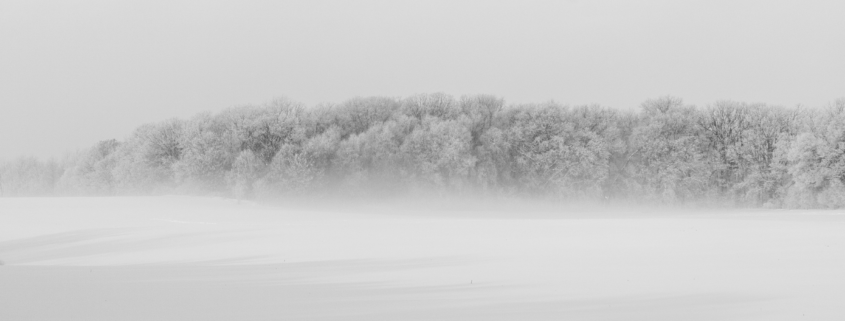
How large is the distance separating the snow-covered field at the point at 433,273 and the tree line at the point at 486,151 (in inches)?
1006

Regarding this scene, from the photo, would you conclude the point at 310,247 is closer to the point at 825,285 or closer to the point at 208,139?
the point at 825,285

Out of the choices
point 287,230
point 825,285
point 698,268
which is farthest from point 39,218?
point 825,285

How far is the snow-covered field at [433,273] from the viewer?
8.61 m

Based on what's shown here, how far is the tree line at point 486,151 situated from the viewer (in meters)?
48.5

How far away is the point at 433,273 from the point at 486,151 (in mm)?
41781

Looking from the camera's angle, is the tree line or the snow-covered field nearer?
the snow-covered field

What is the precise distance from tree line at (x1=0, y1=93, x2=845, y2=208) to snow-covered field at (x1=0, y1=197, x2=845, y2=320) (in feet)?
83.9

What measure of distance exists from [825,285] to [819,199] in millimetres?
41107

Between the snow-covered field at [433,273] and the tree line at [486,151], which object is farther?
the tree line at [486,151]

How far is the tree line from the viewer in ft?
159

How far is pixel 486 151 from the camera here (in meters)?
53.7

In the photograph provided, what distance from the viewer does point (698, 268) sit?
12328mm

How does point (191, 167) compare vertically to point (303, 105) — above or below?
below

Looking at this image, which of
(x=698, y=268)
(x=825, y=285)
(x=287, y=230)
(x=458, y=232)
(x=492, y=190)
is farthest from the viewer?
(x=492, y=190)
